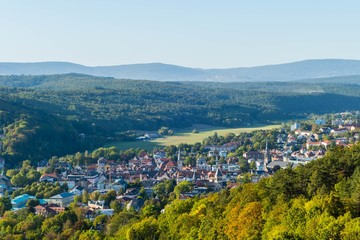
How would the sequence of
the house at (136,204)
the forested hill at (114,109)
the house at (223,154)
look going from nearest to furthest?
the house at (136,204), the house at (223,154), the forested hill at (114,109)

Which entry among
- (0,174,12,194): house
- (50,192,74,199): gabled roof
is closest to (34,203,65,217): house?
(50,192,74,199): gabled roof

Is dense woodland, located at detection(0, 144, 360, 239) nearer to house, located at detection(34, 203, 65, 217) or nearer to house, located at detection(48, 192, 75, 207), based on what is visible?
house, located at detection(34, 203, 65, 217)

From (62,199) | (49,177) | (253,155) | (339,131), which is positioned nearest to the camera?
(62,199)

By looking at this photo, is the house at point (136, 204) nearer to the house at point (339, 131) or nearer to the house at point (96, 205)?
the house at point (96, 205)

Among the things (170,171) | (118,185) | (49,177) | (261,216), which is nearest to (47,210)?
(118,185)

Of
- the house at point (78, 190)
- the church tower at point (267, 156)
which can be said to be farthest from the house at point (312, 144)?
the house at point (78, 190)

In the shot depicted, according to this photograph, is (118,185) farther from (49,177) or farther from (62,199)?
(49,177)

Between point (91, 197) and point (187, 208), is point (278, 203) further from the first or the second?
point (91, 197)
